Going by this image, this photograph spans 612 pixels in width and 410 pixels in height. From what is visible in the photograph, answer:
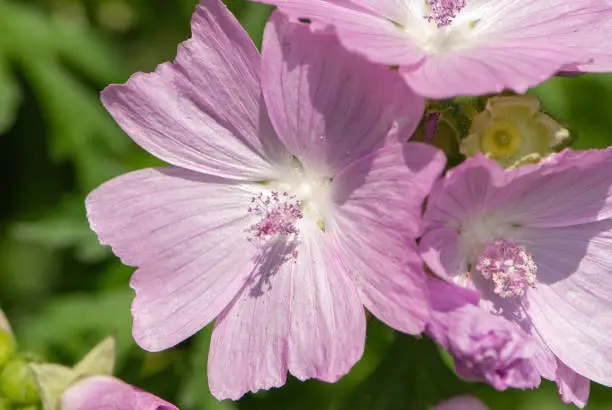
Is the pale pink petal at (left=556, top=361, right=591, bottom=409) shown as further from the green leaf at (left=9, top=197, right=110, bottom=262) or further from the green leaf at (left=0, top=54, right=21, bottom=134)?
the green leaf at (left=0, top=54, right=21, bottom=134)

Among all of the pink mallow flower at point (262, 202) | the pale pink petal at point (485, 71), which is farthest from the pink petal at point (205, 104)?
the pale pink petal at point (485, 71)

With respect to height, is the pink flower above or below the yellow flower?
below

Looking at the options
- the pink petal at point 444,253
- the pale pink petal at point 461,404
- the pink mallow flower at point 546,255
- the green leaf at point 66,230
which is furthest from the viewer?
the green leaf at point 66,230

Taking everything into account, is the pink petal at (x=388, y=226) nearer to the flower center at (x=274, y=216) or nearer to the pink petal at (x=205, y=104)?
the flower center at (x=274, y=216)

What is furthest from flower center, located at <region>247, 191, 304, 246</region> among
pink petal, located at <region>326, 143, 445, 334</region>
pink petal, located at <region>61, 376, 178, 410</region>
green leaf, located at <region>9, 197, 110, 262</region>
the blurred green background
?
green leaf, located at <region>9, 197, 110, 262</region>

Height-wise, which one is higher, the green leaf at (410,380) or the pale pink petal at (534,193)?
the pale pink petal at (534,193)

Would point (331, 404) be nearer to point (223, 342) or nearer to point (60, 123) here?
point (223, 342)

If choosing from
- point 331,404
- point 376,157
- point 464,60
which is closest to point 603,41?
point 464,60

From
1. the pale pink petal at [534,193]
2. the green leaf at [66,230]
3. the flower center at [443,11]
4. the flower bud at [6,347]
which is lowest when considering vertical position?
the green leaf at [66,230]
